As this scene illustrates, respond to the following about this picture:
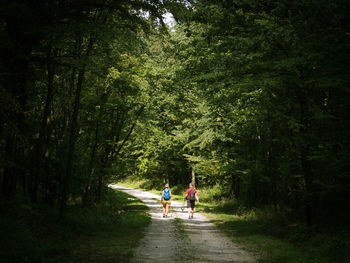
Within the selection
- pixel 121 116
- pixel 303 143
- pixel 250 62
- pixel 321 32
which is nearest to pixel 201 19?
pixel 250 62

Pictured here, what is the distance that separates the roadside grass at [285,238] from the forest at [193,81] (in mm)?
628

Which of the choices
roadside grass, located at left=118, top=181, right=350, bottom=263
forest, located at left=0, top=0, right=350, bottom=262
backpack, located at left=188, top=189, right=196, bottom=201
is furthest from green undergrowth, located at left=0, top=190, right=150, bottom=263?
backpack, located at left=188, top=189, right=196, bottom=201

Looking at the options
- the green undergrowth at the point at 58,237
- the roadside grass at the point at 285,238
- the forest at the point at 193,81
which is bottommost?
the roadside grass at the point at 285,238

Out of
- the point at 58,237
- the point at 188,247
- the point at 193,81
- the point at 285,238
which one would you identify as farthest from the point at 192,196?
the point at 58,237

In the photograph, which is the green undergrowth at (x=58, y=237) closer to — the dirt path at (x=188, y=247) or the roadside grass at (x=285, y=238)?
the dirt path at (x=188, y=247)

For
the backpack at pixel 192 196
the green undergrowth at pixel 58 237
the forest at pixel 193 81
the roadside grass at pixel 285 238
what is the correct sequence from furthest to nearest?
the backpack at pixel 192 196 → the roadside grass at pixel 285 238 → the forest at pixel 193 81 → the green undergrowth at pixel 58 237

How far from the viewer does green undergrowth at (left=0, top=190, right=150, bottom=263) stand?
7348 mm

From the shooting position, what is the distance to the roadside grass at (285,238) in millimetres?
8516

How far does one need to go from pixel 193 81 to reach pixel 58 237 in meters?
7.03

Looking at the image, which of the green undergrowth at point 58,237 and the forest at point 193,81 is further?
the forest at point 193,81

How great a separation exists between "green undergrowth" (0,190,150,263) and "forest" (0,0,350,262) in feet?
1.46

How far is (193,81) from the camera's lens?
12406 mm

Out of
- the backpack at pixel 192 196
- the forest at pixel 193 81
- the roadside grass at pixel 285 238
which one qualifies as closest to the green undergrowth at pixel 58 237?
the forest at pixel 193 81

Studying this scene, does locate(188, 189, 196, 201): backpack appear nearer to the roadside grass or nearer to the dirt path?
the roadside grass
